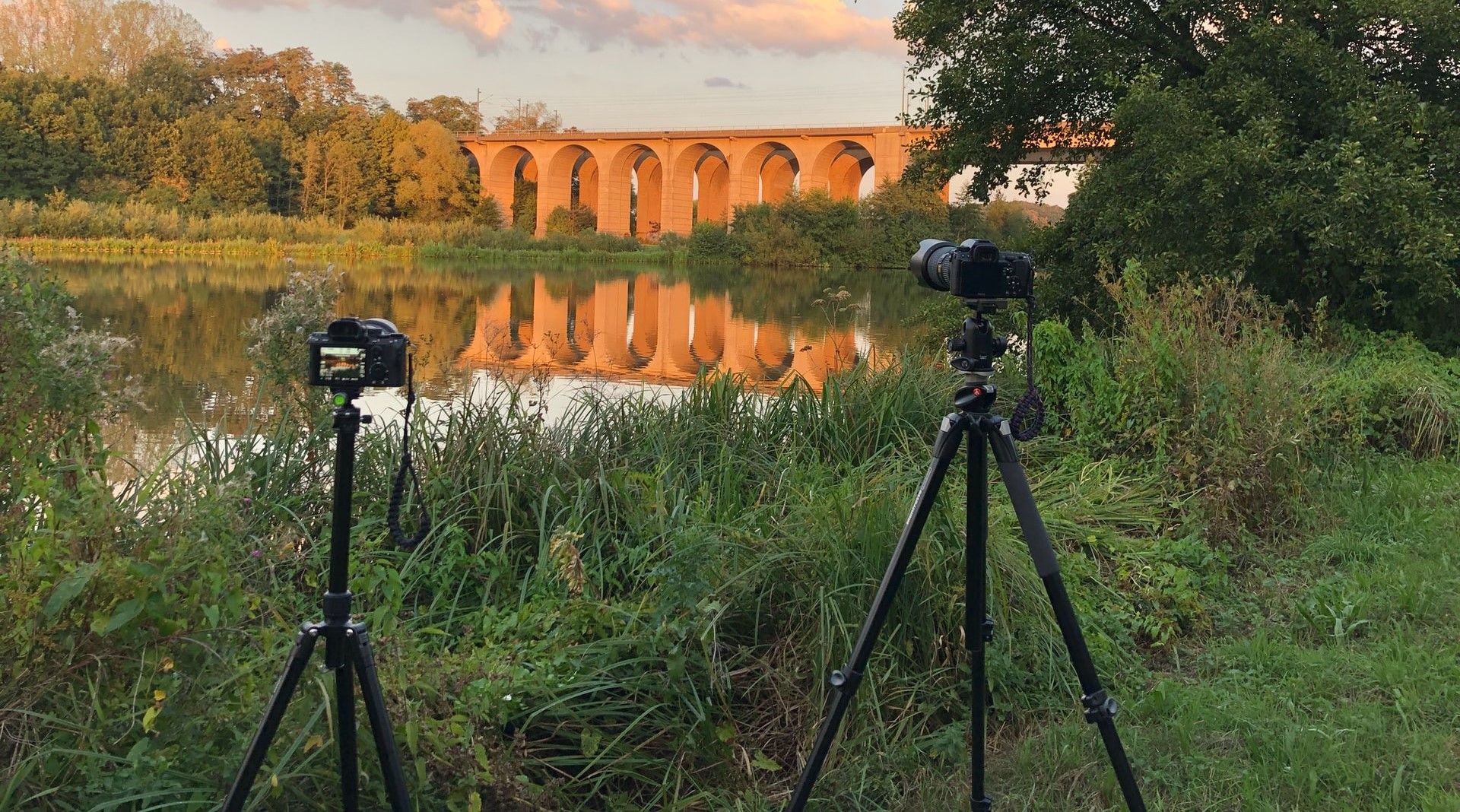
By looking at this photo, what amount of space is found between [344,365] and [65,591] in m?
0.70

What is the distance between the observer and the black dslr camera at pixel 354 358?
154 centimetres

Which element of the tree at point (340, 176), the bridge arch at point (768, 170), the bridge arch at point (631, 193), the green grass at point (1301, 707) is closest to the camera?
the green grass at point (1301, 707)

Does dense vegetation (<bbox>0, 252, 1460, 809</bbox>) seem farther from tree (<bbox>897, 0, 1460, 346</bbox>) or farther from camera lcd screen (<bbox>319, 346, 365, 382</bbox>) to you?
tree (<bbox>897, 0, 1460, 346</bbox>)

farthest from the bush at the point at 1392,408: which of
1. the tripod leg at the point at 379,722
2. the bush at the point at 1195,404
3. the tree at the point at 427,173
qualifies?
the tree at the point at 427,173

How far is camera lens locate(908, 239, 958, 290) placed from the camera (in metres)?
2.03

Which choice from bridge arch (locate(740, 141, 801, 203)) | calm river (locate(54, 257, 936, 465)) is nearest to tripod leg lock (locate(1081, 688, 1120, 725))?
calm river (locate(54, 257, 936, 465))

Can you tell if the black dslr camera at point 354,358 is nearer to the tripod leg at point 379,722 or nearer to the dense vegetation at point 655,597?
the tripod leg at point 379,722

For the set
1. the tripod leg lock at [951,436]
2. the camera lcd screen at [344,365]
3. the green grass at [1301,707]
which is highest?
the camera lcd screen at [344,365]

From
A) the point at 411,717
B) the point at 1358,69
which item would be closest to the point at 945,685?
the point at 411,717

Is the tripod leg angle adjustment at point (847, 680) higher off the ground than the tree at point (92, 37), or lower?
lower

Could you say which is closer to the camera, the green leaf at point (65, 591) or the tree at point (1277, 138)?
the green leaf at point (65, 591)

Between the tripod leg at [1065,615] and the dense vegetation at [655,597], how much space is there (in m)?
0.44

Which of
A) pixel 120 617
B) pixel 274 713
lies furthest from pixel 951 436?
pixel 120 617

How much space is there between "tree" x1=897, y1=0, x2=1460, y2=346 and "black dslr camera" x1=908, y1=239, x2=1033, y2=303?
4.20 meters
